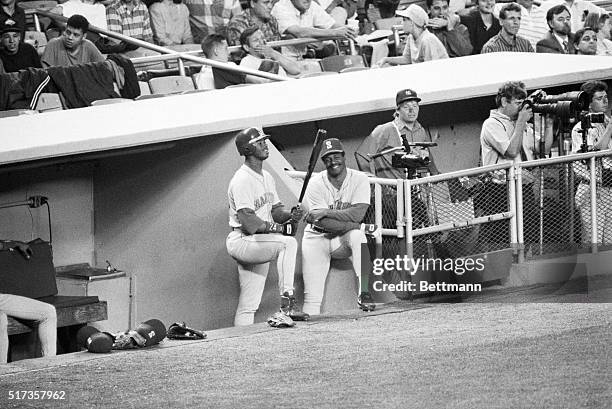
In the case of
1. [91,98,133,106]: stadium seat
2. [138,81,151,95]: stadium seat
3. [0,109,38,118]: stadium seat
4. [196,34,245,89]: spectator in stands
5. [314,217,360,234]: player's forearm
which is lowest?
[314,217,360,234]: player's forearm

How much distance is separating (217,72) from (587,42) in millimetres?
→ 4025

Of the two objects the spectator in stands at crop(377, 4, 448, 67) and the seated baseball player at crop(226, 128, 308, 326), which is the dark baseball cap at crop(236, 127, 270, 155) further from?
the spectator in stands at crop(377, 4, 448, 67)

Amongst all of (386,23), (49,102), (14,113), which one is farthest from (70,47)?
(386,23)

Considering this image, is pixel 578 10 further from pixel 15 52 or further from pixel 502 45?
pixel 15 52

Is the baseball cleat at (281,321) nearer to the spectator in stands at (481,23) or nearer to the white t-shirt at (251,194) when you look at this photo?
the white t-shirt at (251,194)

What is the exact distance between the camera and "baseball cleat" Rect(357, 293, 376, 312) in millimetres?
11023

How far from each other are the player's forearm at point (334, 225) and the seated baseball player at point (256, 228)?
18 centimetres

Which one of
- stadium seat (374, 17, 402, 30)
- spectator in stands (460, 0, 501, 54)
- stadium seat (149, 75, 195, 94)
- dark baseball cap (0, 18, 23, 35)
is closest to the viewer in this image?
dark baseball cap (0, 18, 23, 35)

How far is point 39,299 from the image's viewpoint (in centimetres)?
1104

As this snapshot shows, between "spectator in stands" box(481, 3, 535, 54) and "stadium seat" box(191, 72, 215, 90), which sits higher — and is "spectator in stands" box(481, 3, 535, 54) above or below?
above

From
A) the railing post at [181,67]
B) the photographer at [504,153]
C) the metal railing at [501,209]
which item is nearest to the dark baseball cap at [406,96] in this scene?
the photographer at [504,153]

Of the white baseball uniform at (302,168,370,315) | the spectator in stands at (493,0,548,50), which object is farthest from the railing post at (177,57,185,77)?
the spectator in stands at (493,0,548,50)

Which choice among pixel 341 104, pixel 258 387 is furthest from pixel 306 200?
pixel 258 387

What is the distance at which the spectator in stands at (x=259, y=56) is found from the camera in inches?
567
